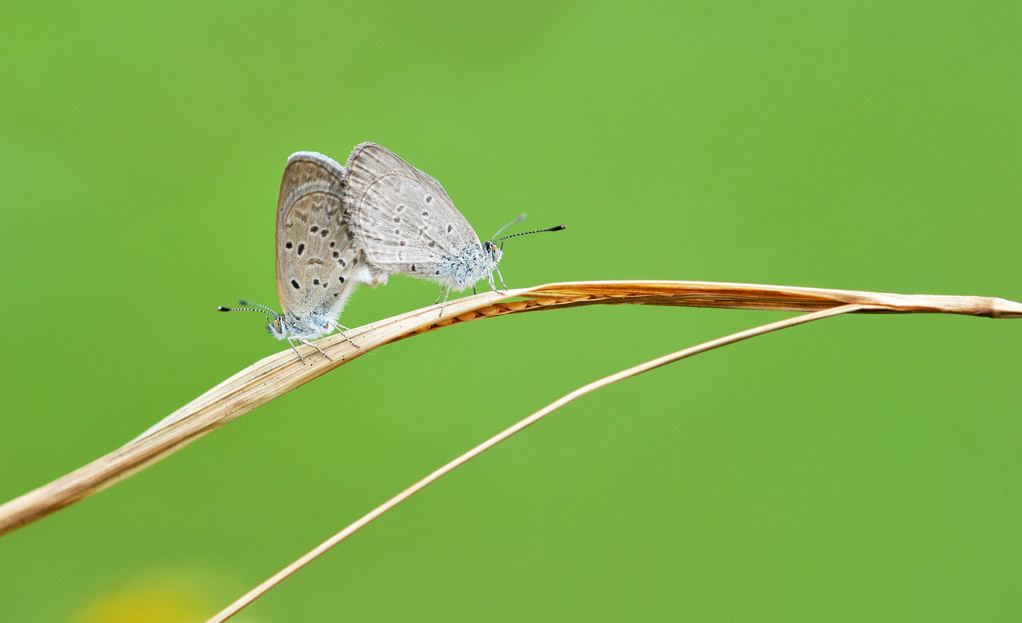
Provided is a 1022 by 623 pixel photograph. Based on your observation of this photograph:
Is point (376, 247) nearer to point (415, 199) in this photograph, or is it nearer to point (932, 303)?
point (415, 199)

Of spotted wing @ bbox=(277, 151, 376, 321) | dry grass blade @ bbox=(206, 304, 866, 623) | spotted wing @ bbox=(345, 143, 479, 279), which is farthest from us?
spotted wing @ bbox=(345, 143, 479, 279)

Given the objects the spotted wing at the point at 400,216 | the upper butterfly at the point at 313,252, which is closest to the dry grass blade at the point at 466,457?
the upper butterfly at the point at 313,252

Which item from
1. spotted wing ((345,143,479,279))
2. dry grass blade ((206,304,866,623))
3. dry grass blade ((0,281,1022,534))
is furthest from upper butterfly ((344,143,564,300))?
dry grass blade ((206,304,866,623))

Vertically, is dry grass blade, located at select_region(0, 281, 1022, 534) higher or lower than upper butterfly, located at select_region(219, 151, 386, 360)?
lower

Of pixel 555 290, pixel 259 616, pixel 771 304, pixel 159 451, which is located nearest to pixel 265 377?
pixel 159 451

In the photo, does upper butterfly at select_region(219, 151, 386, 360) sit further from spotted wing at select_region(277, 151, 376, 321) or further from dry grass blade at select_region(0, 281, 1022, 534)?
dry grass blade at select_region(0, 281, 1022, 534)

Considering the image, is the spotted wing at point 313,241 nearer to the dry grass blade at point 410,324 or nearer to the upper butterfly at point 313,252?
the upper butterfly at point 313,252

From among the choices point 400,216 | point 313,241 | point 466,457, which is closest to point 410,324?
point 466,457
